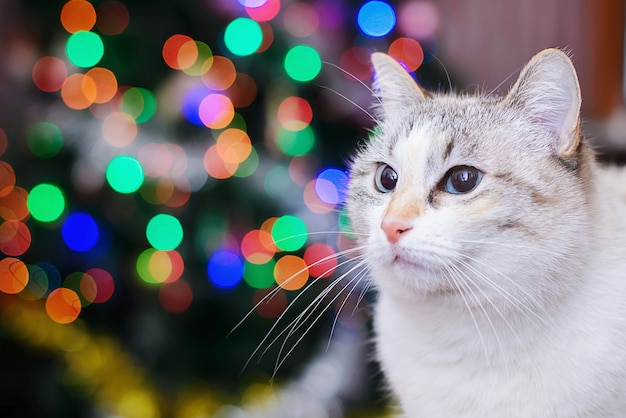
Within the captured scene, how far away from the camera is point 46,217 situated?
1488 mm

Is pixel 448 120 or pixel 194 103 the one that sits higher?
pixel 194 103

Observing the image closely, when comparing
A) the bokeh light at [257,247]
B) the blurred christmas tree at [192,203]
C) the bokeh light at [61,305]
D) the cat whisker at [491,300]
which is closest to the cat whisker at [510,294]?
the cat whisker at [491,300]

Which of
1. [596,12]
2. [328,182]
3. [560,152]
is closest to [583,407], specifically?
[560,152]

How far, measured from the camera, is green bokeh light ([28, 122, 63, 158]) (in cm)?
148

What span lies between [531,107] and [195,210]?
2.82ft

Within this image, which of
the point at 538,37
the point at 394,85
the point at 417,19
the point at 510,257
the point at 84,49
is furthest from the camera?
the point at 538,37

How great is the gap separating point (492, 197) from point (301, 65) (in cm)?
83

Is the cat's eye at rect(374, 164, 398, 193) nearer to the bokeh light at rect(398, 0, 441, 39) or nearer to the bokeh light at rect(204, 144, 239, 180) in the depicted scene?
the bokeh light at rect(204, 144, 239, 180)

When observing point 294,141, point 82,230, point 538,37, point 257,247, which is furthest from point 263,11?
point 538,37

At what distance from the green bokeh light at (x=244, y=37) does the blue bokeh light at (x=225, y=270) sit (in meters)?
0.47

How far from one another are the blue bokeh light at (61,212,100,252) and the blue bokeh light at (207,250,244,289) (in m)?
0.30

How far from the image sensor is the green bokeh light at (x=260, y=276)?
1.44m

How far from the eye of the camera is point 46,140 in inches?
58.5

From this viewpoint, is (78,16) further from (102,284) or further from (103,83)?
(102,284)
